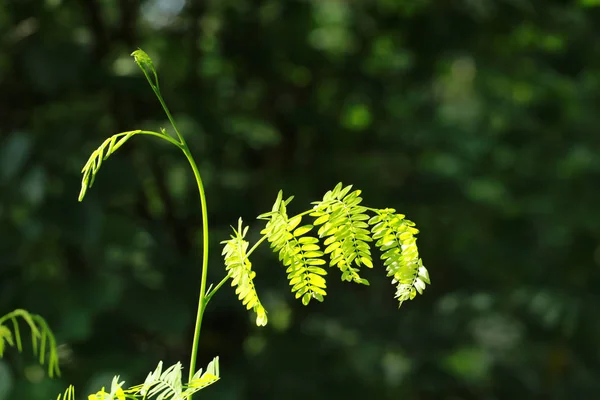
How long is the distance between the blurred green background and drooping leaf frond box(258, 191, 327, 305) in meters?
0.78

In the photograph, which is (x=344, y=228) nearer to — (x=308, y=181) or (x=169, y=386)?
(x=169, y=386)

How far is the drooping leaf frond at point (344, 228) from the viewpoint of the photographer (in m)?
0.36

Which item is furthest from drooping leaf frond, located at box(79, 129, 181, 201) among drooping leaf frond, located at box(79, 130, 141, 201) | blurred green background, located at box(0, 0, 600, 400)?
blurred green background, located at box(0, 0, 600, 400)

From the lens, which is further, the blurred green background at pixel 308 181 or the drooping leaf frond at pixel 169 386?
the blurred green background at pixel 308 181

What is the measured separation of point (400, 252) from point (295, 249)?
1.8 inches

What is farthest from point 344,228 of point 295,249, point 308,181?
point 308,181

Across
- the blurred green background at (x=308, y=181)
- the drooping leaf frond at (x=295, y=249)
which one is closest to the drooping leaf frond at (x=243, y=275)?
the drooping leaf frond at (x=295, y=249)

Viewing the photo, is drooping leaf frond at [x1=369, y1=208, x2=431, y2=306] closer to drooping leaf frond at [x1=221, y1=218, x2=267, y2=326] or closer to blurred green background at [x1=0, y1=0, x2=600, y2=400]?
drooping leaf frond at [x1=221, y1=218, x2=267, y2=326]

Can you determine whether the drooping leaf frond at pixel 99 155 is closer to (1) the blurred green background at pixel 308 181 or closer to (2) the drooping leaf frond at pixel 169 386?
(2) the drooping leaf frond at pixel 169 386

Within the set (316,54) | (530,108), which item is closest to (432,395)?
(530,108)

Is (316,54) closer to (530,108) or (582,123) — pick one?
(530,108)

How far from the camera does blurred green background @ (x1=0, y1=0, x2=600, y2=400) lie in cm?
132

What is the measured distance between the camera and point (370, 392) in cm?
183

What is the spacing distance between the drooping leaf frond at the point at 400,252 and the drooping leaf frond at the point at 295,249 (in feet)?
0.09
